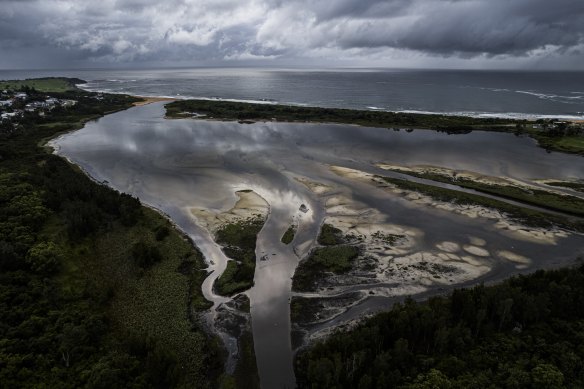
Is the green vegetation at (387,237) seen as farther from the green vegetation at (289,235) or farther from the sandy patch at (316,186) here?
the sandy patch at (316,186)

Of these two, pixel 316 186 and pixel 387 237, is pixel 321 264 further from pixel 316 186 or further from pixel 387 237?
pixel 316 186

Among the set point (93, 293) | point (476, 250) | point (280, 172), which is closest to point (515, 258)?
point (476, 250)

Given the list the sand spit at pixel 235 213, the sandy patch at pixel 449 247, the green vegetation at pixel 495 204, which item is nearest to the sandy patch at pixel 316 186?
the sand spit at pixel 235 213

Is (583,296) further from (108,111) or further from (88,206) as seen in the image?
(108,111)

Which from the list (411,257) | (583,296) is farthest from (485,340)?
(411,257)

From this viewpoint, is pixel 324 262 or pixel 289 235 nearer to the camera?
pixel 324 262

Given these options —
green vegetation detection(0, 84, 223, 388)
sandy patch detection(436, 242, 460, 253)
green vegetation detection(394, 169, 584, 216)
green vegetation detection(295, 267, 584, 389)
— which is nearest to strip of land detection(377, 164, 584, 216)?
green vegetation detection(394, 169, 584, 216)
